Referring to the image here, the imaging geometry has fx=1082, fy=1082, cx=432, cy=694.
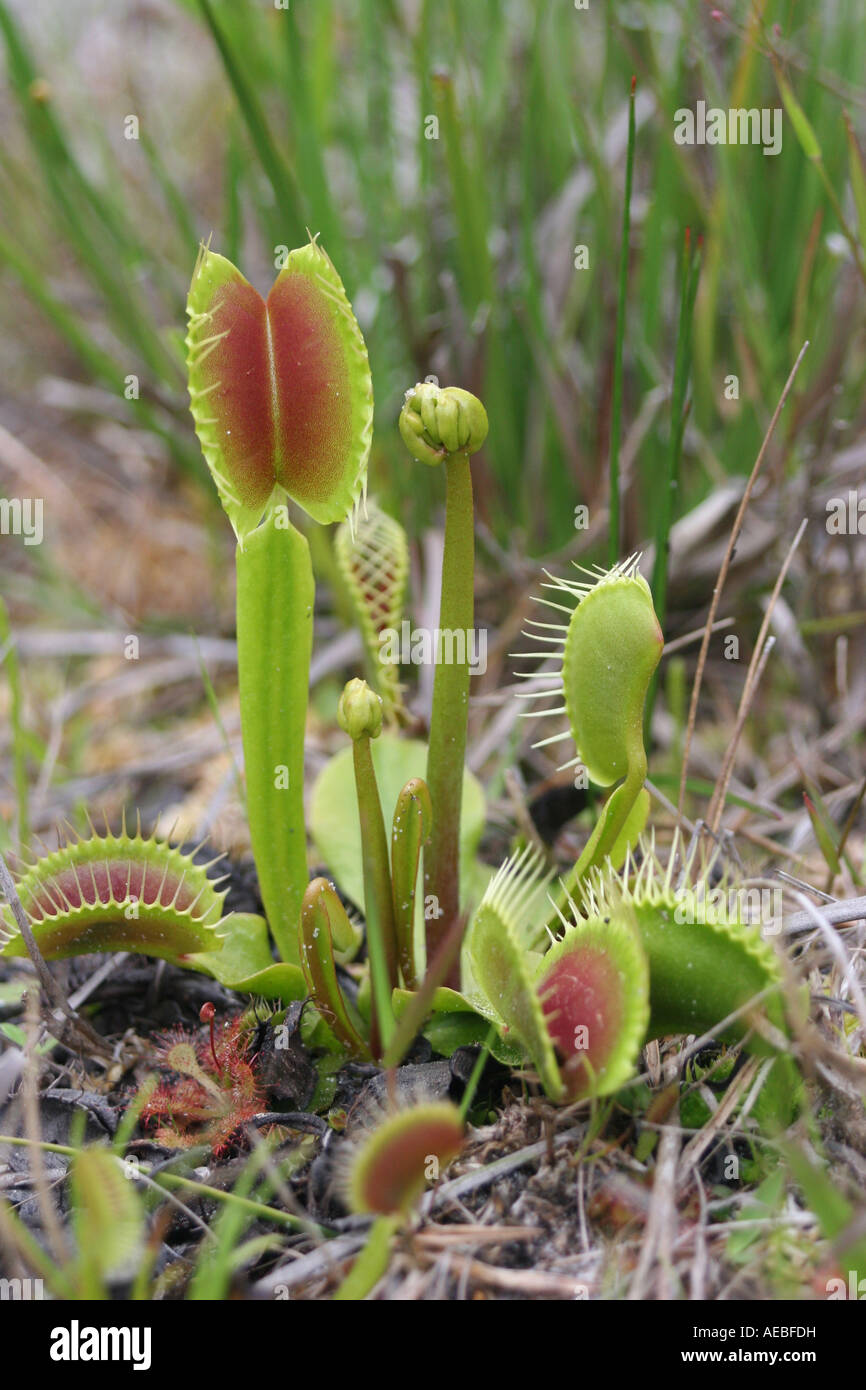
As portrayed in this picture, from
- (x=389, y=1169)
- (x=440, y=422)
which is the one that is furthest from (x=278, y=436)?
(x=389, y=1169)

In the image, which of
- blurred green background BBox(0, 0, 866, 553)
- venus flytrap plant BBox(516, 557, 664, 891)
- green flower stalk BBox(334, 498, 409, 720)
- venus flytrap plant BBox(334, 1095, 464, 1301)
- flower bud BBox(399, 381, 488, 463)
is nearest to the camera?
venus flytrap plant BBox(334, 1095, 464, 1301)

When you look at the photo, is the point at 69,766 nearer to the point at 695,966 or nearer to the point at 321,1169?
the point at 321,1169

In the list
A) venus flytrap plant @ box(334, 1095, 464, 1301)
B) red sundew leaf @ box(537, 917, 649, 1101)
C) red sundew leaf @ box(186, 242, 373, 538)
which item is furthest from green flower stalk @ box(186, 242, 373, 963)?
venus flytrap plant @ box(334, 1095, 464, 1301)

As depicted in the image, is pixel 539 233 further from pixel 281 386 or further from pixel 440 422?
pixel 440 422

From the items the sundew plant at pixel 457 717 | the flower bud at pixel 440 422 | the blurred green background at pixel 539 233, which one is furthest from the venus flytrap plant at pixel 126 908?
the blurred green background at pixel 539 233

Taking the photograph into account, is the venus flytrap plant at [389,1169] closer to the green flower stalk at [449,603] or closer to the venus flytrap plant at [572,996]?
the venus flytrap plant at [572,996]

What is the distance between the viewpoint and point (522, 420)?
3031mm

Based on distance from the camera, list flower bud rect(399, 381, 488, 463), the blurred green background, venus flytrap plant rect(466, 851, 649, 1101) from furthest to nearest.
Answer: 1. the blurred green background
2. flower bud rect(399, 381, 488, 463)
3. venus flytrap plant rect(466, 851, 649, 1101)

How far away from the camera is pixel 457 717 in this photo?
1529 millimetres

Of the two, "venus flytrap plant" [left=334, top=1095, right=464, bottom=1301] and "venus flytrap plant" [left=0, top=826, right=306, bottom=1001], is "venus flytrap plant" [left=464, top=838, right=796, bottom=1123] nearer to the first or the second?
"venus flytrap plant" [left=334, top=1095, right=464, bottom=1301]

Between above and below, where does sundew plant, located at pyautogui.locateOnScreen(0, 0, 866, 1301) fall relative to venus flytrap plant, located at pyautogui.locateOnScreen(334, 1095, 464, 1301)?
above

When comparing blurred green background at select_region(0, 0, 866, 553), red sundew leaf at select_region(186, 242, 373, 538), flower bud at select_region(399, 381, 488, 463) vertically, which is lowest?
flower bud at select_region(399, 381, 488, 463)

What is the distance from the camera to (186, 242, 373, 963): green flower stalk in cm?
139

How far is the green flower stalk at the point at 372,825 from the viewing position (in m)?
1.41
